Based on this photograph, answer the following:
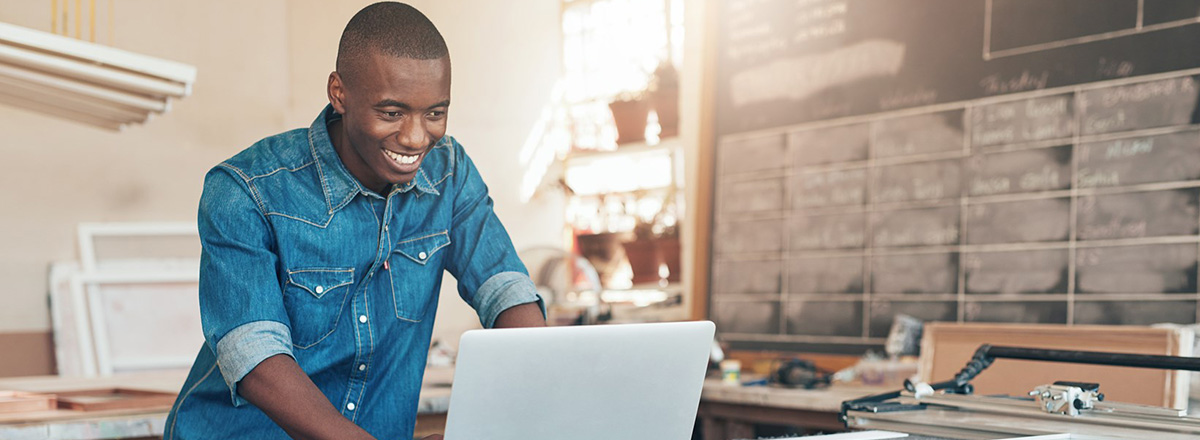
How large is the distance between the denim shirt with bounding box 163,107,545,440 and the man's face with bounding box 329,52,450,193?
0.12m

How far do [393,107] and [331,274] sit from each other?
0.31m

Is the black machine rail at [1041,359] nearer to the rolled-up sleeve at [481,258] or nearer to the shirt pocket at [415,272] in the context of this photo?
the rolled-up sleeve at [481,258]

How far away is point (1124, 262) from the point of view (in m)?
3.11

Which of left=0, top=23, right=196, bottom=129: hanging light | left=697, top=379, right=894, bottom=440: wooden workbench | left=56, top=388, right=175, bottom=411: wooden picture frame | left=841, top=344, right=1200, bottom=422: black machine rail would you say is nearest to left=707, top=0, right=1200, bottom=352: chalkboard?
left=697, top=379, right=894, bottom=440: wooden workbench

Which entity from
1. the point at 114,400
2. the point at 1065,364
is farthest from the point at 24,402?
the point at 1065,364

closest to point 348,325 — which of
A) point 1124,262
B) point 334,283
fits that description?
point 334,283

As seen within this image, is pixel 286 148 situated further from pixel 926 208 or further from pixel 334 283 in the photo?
pixel 926 208

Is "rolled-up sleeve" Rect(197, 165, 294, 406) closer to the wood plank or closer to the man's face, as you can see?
the man's face

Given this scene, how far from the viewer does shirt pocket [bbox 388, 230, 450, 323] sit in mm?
1656

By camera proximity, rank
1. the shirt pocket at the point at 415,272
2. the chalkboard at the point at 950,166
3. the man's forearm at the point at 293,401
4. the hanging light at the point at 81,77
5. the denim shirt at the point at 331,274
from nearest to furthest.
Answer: the man's forearm at the point at 293,401, the denim shirt at the point at 331,274, the shirt pocket at the point at 415,272, the hanging light at the point at 81,77, the chalkboard at the point at 950,166

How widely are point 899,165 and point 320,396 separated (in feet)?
9.13

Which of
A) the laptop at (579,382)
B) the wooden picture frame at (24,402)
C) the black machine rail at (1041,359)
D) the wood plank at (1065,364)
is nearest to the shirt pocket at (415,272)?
the laptop at (579,382)

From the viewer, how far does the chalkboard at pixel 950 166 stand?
3072 mm

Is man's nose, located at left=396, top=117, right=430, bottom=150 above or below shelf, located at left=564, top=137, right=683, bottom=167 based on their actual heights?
below
